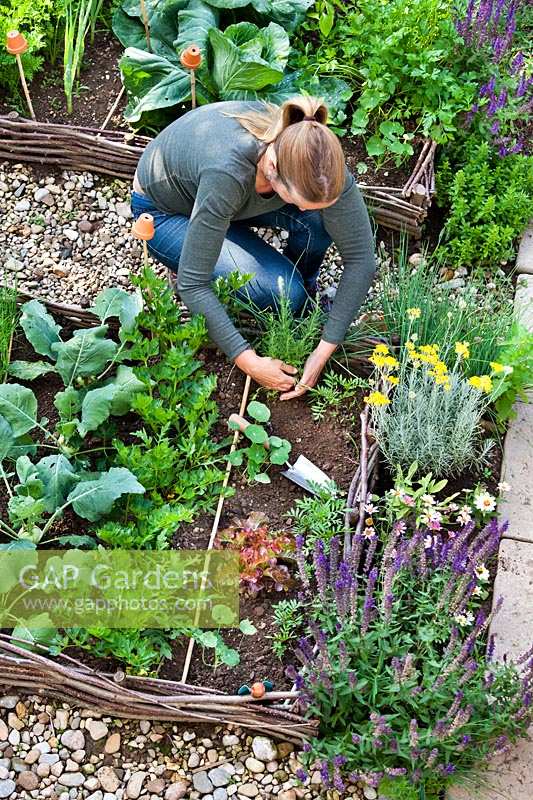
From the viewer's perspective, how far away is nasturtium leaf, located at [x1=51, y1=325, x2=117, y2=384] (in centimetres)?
313

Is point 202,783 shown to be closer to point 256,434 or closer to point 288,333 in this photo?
point 256,434

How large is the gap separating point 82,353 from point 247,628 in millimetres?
1045

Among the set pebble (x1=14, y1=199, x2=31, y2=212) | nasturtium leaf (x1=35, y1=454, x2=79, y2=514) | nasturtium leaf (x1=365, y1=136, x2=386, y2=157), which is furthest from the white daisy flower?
pebble (x1=14, y1=199, x2=31, y2=212)

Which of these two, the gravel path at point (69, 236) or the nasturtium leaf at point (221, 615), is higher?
the gravel path at point (69, 236)

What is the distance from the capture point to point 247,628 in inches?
110

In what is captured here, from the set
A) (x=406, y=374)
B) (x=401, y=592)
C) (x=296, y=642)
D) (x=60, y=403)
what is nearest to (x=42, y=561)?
(x=60, y=403)

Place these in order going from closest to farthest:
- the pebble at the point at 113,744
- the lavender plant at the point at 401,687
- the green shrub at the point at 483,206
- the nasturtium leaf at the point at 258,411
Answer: the lavender plant at the point at 401,687 < the pebble at the point at 113,744 < the nasturtium leaf at the point at 258,411 < the green shrub at the point at 483,206

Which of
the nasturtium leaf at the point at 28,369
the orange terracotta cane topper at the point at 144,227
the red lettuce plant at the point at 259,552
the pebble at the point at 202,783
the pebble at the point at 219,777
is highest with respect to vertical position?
the orange terracotta cane topper at the point at 144,227

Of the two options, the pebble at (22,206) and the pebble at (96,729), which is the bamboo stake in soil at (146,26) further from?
the pebble at (96,729)

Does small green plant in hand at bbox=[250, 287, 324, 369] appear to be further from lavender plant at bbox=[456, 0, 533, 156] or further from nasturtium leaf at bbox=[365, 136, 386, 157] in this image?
lavender plant at bbox=[456, 0, 533, 156]

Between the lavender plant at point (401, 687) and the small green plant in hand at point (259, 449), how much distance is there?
21.0 inches

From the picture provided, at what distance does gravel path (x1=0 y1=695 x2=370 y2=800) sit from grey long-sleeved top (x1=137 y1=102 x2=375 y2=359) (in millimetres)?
1221

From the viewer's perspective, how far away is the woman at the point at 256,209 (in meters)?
2.79

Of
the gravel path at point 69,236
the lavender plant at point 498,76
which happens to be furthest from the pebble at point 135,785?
the lavender plant at point 498,76
